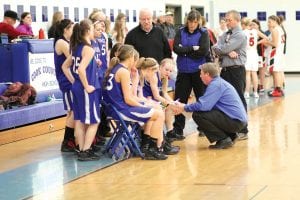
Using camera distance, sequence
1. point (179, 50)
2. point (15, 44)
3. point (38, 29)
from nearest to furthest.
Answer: point (179, 50), point (15, 44), point (38, 29)

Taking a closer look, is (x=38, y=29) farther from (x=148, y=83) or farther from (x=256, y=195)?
(x=256, y=195)

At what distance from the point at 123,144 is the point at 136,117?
1.18 feet

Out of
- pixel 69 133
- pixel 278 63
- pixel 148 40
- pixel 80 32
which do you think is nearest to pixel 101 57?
pixel 148 40


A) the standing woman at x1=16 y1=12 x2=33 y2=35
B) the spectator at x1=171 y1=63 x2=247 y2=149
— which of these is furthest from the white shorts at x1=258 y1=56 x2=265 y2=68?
the spectator at x1=171 y1=63 x2=247 y2=149

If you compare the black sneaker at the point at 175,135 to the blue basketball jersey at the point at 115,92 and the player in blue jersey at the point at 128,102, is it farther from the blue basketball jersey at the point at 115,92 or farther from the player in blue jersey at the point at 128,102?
the blue basketball jersey at the point at 115,92

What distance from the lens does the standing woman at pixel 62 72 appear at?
28.9ft

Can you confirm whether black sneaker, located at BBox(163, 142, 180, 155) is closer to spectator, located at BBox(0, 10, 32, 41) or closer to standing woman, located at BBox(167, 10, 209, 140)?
standing woman, located at BBox(167, 10, 209, 140)

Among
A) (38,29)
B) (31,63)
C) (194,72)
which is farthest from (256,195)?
(38,29)

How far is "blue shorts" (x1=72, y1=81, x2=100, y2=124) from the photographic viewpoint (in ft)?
27.2

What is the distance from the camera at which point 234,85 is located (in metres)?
9.98

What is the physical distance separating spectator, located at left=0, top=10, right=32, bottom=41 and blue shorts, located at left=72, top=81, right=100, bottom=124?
389 centimetres

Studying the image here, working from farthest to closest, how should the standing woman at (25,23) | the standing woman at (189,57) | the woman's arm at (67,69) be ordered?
the standing woman at (25,23), the standing woman at (189,57), the woman's arm at (67,69)

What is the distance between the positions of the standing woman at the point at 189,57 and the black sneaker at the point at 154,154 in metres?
1.23

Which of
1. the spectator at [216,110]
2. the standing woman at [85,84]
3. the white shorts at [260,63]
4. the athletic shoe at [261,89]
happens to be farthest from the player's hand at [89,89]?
the white shorts at [260,63]
